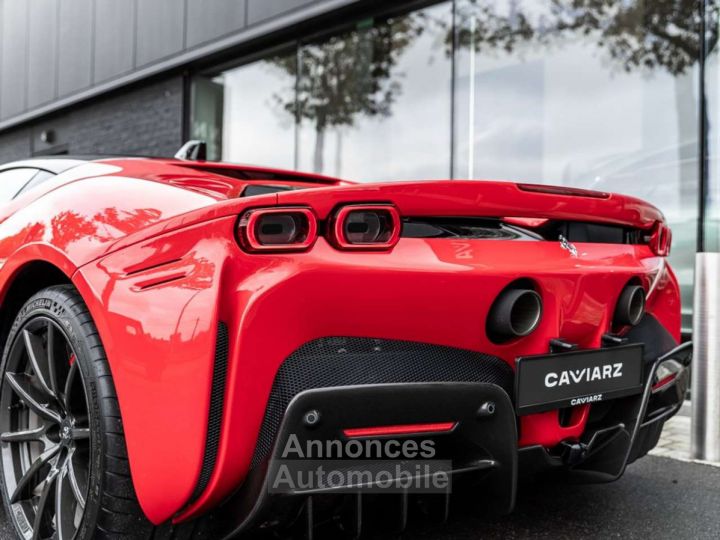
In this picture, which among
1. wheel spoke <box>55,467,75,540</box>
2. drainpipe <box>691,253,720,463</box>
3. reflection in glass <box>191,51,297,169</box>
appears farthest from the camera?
reflection in glass <box>191,51,297,169</box>

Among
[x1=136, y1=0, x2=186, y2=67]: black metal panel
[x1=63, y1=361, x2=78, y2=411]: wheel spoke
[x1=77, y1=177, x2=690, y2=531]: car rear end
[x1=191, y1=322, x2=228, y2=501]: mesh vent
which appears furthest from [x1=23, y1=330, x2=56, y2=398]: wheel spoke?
[x1=136, y1=0, x2=186, y2=67]: black metal panel

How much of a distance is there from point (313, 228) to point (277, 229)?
3.2 inches

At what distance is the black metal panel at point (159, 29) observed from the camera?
841 cm

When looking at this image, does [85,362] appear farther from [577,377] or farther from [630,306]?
[630,306]

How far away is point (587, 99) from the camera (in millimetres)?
5801

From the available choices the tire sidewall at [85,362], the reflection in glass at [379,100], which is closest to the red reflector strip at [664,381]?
the tire sidewall at [85,362]

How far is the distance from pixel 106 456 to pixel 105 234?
1.85 feet

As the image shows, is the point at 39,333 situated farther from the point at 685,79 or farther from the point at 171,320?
the point at 685,79

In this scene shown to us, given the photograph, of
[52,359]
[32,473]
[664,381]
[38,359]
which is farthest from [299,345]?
[664,381]

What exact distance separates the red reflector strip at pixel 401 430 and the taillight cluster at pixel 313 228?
41 centimetres

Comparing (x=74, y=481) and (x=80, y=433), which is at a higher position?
(x=80, y=433)

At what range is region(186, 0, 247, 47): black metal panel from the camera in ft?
25.1

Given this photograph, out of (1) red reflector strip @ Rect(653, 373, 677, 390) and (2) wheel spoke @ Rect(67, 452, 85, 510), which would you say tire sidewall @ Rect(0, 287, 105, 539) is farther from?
(1) red reflector strip @ Rect(653, 373, 677, 390)

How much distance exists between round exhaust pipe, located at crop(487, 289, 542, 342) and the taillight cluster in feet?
1.09
